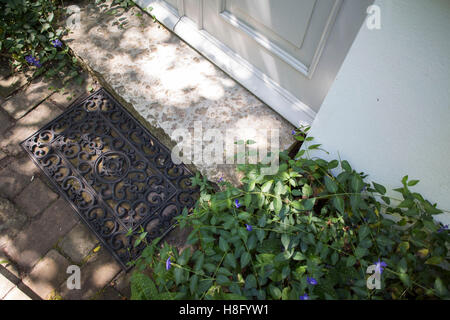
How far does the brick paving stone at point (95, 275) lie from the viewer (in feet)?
6.16

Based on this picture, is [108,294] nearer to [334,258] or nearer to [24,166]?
[24,166]

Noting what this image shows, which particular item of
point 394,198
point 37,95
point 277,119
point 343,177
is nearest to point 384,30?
point 343,177

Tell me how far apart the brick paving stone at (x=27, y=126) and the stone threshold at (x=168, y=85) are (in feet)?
1.65

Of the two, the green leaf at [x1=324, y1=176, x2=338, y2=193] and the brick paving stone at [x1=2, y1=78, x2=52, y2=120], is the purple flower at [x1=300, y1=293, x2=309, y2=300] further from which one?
the brick paving stone at [x1=2, y1=78, x2=52, y2=120]

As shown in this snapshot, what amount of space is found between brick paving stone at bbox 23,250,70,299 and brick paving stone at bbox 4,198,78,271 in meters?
0.05

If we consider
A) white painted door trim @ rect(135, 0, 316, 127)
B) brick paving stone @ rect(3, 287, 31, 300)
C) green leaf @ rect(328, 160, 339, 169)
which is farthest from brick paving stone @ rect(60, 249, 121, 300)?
white painted door trim @ rect(135, 0, 316, 127)

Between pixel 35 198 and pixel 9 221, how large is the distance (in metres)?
0.23

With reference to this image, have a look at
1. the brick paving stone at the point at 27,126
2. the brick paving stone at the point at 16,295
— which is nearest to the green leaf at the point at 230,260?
the brick paving stone at the point at 16,295

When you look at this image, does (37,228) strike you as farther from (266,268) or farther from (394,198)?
(394,198)

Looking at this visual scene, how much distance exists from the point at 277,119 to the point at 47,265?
196cm

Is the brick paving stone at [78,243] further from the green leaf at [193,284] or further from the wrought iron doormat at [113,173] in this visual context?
the green leaf at [193,284]

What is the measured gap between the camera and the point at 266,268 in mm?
1392

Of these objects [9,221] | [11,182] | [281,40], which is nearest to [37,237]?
[9,221]

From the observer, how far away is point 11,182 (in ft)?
7.32
